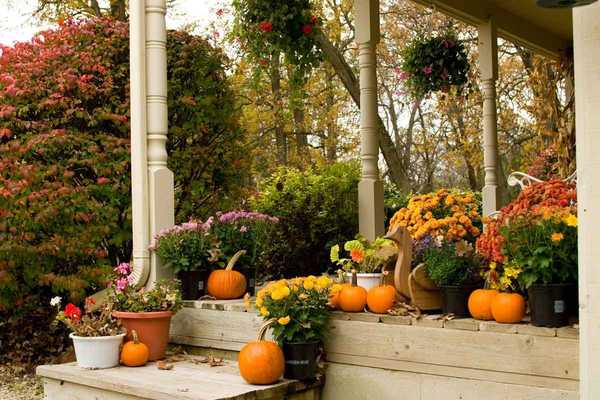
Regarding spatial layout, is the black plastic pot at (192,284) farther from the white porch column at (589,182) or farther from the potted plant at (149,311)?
the white porch column at (589,182)

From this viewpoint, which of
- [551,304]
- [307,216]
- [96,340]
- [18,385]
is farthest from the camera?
[307,216]

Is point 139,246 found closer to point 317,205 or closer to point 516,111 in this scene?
point 317,205

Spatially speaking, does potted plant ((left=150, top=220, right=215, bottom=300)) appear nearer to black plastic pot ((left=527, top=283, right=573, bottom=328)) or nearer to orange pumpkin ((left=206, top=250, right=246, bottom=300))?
orange pumpkin ((left=206, top=250, right=246, bottom=300))

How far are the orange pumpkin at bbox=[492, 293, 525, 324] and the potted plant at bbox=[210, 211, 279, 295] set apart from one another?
5.35 feet

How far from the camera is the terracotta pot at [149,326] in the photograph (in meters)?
3.58

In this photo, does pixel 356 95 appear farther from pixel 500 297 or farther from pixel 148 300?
pixel 500 297

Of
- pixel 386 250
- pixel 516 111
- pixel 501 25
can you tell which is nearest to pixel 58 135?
pixel 386 250

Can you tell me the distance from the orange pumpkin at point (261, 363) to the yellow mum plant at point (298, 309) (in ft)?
0.36

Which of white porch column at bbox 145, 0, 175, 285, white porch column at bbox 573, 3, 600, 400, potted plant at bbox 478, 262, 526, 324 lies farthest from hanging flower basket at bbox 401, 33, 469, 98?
white porch column at bbox 573, 3, 600, 400

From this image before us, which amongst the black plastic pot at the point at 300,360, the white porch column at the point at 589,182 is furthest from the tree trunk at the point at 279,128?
the white porch column at the point at 589,182

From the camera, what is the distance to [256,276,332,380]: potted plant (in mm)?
3197

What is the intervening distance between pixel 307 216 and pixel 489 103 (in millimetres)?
2238

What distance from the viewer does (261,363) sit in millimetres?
3072

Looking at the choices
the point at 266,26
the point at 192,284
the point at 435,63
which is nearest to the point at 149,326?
the point at 192,284
